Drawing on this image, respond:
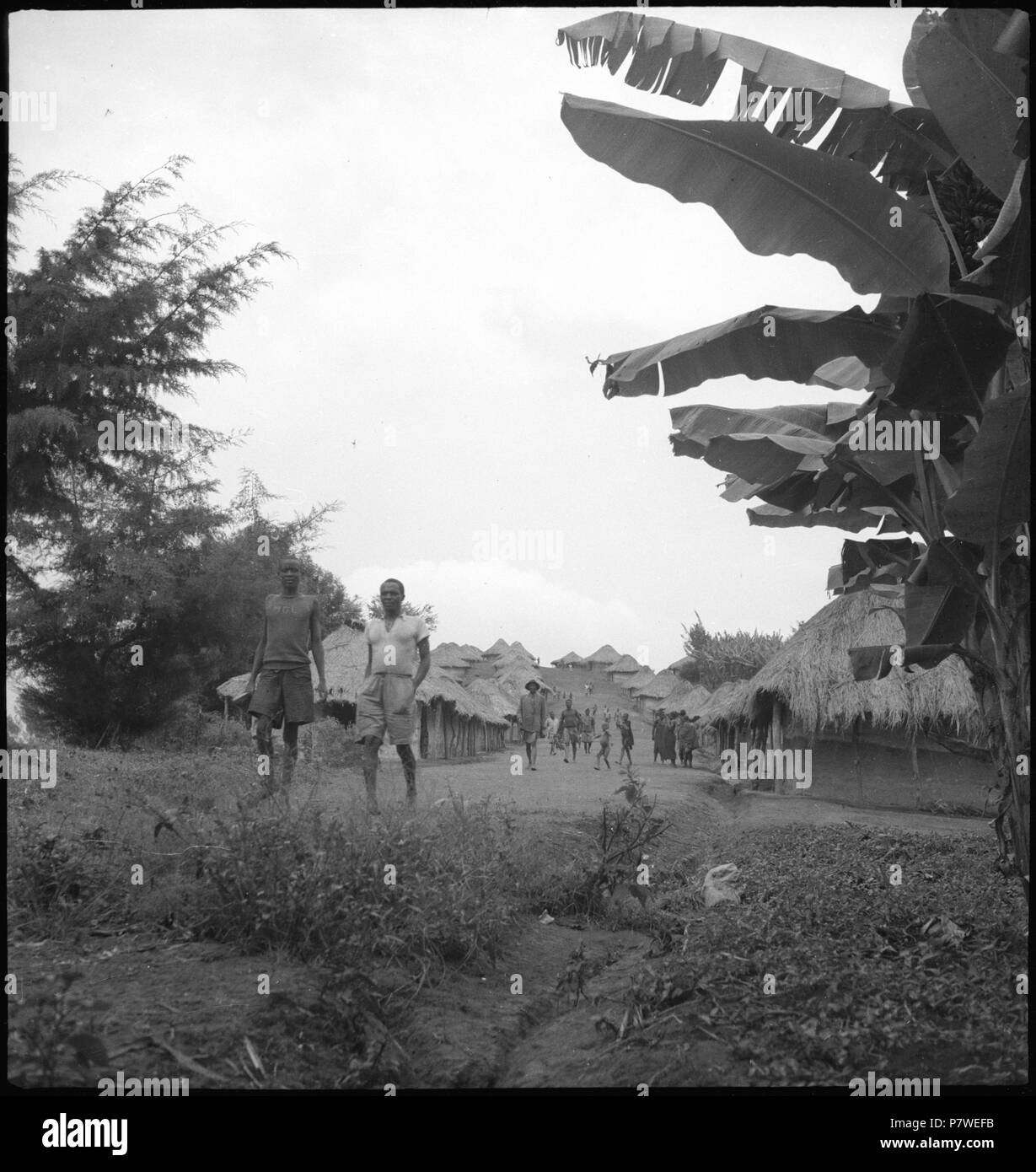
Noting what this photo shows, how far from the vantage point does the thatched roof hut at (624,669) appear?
7012 cm

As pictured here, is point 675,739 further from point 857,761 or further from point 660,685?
point 660,685

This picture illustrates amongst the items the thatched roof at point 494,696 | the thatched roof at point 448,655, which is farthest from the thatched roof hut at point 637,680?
the thatched roof at point 494,696

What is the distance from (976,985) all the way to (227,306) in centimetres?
1254

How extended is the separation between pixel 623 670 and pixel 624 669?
0.21 metres

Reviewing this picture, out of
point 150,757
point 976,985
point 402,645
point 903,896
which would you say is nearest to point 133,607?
point 150,757

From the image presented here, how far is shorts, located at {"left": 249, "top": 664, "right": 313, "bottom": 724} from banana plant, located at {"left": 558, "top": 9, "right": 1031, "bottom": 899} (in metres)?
2.52

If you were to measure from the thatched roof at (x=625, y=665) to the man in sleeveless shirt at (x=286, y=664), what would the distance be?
65255 mm

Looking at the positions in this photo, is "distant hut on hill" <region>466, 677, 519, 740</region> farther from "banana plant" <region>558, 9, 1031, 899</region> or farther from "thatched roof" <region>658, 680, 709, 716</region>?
"banana plant" <region>558, 9, 1031, 899</region>

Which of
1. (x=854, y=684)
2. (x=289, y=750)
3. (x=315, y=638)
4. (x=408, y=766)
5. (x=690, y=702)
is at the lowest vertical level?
(x=690, y=702)

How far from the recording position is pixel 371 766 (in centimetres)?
580

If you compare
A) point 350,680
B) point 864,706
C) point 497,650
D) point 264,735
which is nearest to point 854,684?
point 864,706

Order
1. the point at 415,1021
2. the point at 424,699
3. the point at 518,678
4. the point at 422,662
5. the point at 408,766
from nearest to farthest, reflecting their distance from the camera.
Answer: the point at 415,1021, the point at 408,766, the point at 422,662, the point at 424,699, the point at 518,678

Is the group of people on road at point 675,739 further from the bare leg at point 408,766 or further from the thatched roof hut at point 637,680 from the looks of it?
the thatched roof hut at point 637,680

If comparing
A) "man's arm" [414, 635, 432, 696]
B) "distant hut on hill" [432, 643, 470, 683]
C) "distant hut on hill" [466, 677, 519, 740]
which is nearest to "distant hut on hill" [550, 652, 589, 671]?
"distant hut on hill" [432, 643, 470, 683]
